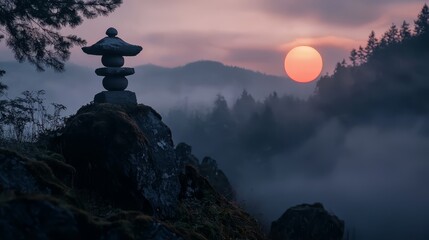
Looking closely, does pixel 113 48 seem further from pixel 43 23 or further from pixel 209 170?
pixel 209 170

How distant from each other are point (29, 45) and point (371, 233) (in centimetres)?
10917

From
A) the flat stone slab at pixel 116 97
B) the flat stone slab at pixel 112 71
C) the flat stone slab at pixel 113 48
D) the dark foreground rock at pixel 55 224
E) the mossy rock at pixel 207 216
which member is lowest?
the mossy rock at pixel 207 216

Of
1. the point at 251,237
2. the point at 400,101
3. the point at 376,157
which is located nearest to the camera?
the point at 251,237

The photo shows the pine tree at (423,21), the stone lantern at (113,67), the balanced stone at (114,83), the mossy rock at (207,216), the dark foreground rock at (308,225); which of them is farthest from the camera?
the pine tree at (423,21)

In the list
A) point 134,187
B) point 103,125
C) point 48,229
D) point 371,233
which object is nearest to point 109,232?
point 48,229

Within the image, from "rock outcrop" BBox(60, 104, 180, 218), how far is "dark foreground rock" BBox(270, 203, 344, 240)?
14.9m

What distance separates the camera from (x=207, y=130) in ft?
556

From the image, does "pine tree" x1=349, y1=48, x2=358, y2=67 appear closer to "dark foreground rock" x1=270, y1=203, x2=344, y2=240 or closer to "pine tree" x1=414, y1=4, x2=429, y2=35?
"pine tree" x1=414, y1=4, x2=429, y2=35

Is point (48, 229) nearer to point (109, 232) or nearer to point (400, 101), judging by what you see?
point (109, 232)

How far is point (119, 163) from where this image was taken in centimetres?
1073

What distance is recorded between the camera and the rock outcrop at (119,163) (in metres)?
10.6

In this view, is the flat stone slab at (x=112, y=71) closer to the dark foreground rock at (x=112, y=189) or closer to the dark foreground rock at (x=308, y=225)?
the dark foreground rock at (x=112, y=189)

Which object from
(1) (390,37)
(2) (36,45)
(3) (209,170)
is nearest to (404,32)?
(1) (390,37)

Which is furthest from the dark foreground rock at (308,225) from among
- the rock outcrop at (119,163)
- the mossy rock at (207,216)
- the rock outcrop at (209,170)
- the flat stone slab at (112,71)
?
the rock outcrop at (209,170)
